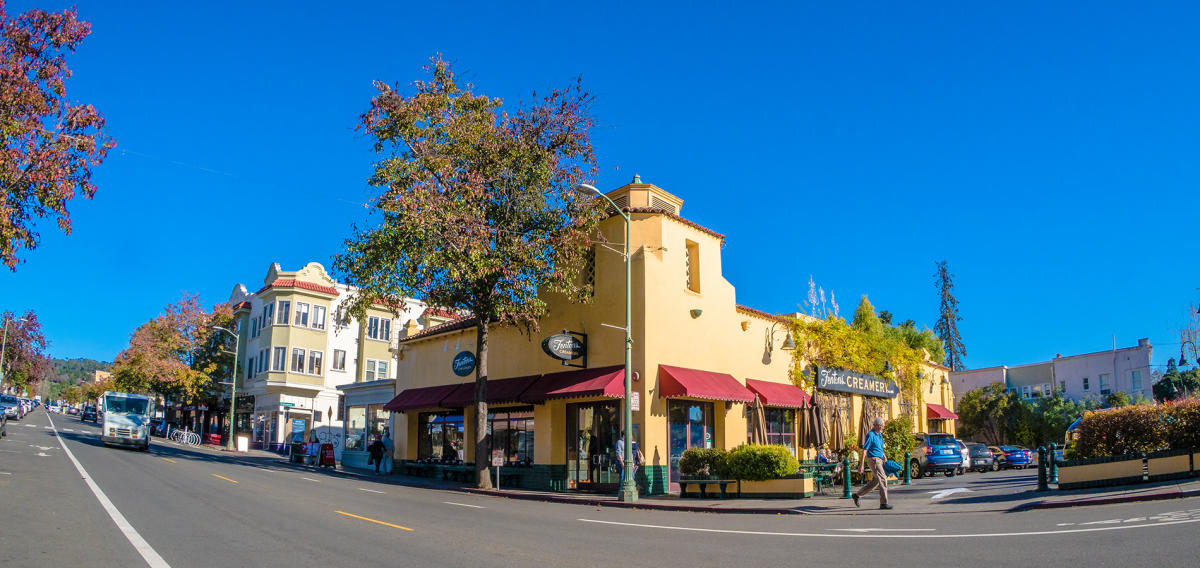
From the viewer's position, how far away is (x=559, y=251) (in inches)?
901

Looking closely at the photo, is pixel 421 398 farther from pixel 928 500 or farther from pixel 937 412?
pixel 937 412

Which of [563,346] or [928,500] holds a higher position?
[563,346]

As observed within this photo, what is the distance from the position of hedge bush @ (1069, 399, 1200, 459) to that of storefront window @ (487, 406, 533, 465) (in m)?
16.1

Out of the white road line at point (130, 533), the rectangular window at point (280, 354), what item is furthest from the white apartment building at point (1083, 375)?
the white road line at point (130, 533)

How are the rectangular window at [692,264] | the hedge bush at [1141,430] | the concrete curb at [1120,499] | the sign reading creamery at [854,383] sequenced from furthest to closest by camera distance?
the sign reading creamery at [854,383]
the rectangular window at [692,264]
the hedge bush at [1141,430]
the concrete curb at [1120,499]

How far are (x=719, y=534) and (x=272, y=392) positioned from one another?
47716 mm

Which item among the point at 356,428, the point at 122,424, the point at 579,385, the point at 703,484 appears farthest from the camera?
the point at 356,428

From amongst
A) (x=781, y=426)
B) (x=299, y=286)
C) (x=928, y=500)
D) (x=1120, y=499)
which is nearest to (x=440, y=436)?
(x=781, y=426)

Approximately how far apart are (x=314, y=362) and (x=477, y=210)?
3462cm

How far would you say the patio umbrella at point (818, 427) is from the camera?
24188 mm

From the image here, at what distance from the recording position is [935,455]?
27.5m

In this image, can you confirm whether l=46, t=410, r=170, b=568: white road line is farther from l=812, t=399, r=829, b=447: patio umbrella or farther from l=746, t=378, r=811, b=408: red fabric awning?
l=812, t=399, r=829, b=447: patio umbrella

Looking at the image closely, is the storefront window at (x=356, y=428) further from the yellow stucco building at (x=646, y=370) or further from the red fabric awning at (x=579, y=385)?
the red fabric awning at (x=579, y=385)

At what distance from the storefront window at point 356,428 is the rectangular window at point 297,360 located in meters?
10.4
